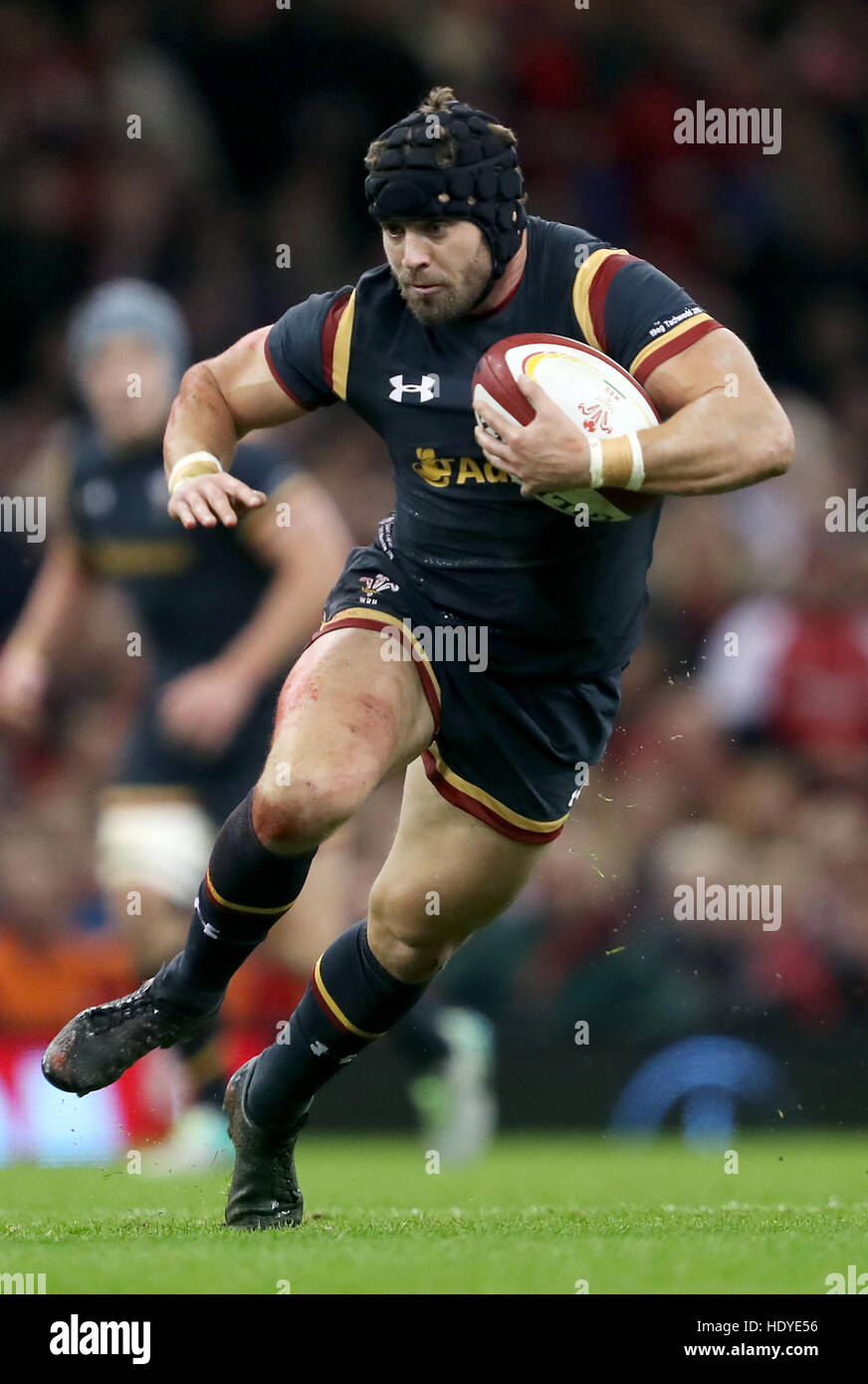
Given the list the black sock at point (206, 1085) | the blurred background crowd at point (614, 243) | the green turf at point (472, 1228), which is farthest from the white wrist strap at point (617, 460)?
the blurred background crowd at point (614, 243)

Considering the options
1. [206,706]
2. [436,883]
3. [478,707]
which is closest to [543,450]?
[478,707]

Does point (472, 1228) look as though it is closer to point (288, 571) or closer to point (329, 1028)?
point (329, 1028)

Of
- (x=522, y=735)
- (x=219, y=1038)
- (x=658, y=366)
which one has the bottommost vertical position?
(x=219, y=1038)

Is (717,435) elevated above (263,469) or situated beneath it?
situated beneath

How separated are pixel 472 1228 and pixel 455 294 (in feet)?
7.73

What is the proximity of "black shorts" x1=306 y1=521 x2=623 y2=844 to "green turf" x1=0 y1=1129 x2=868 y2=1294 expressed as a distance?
1081 millimetres

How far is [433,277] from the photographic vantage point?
16.3ft

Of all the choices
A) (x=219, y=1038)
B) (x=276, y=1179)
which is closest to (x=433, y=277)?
(x=276, y=1179)

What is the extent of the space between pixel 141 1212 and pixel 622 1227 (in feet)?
4.59

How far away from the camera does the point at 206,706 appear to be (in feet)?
25.1

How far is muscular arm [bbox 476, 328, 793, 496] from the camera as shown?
457 centimetres

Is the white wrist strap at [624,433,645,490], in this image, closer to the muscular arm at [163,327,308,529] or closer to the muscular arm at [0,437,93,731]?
the muscular arm at [163,327,308,529]

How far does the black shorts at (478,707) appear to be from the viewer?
5.16 meters
